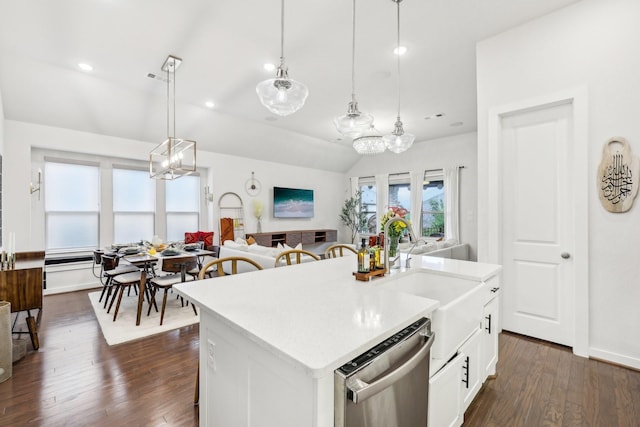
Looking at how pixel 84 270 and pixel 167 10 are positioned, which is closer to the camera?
pixel 167 10

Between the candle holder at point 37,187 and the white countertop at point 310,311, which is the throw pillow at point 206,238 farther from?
the white countertop at point 310,311

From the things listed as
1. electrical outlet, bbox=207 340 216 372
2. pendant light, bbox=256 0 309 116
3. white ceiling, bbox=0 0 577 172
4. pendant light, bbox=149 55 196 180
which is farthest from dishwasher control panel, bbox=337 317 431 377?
pendant light, bbox=149 55 196 180

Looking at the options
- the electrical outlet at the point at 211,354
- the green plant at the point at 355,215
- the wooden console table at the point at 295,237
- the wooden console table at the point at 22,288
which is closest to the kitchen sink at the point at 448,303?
the electrical outlet at the point at 211,354

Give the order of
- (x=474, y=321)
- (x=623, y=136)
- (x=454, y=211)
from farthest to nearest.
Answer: (x=454, y=211) → (x=623, y=136) → (x=474, y=321)

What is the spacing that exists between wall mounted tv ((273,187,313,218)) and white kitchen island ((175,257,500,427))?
6.05 metres

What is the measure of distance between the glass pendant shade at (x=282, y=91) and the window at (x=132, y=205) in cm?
506

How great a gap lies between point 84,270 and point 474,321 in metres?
6.05

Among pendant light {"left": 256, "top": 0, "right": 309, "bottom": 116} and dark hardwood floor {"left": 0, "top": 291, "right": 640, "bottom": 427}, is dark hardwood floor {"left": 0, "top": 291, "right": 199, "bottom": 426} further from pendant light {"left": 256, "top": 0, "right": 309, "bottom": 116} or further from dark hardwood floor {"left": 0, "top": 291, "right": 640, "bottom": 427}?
pendant light {"left": 256, "top": 0, "right": 309, "bottom": 116}

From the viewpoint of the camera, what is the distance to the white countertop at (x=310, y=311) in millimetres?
Result: 867

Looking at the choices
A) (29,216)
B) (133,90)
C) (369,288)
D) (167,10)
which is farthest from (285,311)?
(29,216)

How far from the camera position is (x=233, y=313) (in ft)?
3.81

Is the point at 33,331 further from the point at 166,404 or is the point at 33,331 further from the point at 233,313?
the point at 233,313

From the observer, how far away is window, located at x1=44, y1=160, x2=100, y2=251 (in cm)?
495

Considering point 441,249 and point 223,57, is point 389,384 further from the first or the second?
point 441,249
